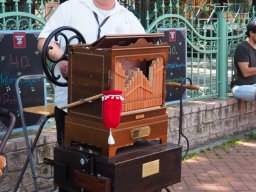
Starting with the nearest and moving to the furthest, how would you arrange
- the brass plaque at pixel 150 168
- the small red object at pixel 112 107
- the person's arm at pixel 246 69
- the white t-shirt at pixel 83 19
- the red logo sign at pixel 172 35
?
the small red object at pixel 112 107 → the brass plaque at pixel 150 168 → the white t-shirt at pixel 83 19 → the red logo sign at pixel 172 35 → the person's arm at pixel 246 69

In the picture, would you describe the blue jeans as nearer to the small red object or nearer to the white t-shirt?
the white t-shirt

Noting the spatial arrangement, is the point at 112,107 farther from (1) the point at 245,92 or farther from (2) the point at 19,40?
(1) the point at 245,92

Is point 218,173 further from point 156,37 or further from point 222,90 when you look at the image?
point 156,37

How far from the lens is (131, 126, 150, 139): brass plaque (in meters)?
2.85

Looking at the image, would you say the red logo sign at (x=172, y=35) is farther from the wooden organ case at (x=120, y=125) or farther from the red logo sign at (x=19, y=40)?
the wooden organ case at (x=120, y=125)

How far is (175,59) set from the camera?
6.02 meters

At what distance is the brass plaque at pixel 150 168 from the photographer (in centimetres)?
285

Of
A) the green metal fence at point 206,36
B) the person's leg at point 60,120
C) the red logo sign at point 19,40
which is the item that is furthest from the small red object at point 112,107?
the green metal fence at point 206,36

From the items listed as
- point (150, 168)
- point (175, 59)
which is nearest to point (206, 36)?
point (175, 59)

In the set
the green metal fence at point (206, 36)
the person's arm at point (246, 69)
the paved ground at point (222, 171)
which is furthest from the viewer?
the person's arm at point (246, 69)

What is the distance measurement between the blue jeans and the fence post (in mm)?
149

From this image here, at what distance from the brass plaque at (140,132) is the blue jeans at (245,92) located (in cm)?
388

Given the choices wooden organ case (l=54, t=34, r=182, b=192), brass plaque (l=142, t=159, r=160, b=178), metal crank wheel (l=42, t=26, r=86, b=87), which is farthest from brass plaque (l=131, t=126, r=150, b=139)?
metal crank wheel (l=42, t=26, r=86, b=87)

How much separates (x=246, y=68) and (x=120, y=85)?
4.12 metres
